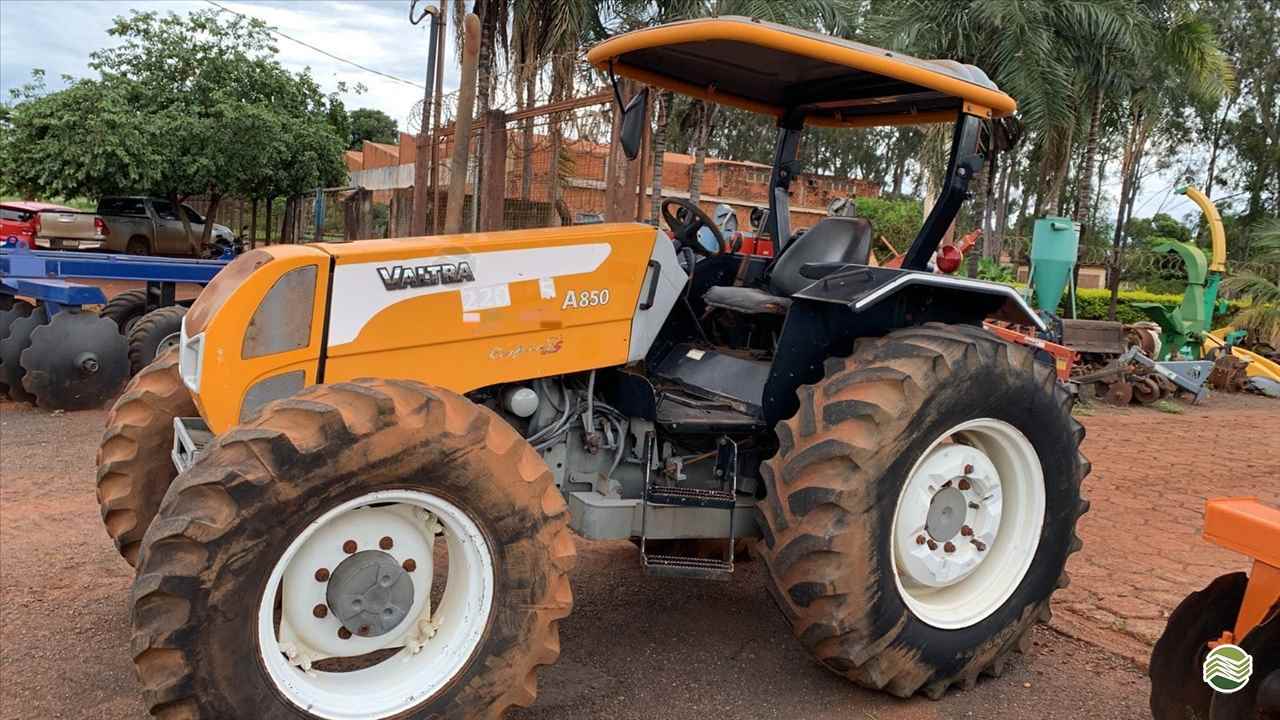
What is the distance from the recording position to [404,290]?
3.52 meters

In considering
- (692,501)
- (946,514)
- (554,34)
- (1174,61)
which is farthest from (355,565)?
(1174,61)

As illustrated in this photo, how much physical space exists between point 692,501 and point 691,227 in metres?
1.58

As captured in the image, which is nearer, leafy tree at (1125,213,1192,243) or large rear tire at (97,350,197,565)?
large rear tire at (97,350,197,565)

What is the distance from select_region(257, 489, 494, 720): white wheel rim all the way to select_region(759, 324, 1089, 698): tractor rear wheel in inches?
43.8

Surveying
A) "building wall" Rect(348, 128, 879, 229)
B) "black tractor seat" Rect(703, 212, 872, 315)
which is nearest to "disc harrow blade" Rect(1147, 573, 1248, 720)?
"black tractor seat" Rect(703, 212, 872, 315)

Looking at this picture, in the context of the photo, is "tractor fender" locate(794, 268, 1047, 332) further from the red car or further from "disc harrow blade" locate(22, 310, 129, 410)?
the red car

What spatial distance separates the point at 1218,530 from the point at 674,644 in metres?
2.17

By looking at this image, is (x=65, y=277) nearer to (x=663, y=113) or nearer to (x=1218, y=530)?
(x=663, y=113)

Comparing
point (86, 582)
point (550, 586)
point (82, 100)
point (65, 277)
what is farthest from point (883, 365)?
point (82, 100)

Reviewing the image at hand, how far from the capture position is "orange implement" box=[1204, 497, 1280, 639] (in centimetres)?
283

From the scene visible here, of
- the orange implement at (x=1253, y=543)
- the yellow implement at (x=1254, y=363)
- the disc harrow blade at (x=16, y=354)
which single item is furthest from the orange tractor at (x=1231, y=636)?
the yellow implement at (x=1254, y=363)

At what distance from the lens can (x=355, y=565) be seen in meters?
3.06

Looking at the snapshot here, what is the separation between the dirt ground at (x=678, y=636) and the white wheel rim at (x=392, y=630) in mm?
589

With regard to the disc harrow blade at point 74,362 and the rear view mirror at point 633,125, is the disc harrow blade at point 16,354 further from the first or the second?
the rear view mirror at point 633,125
